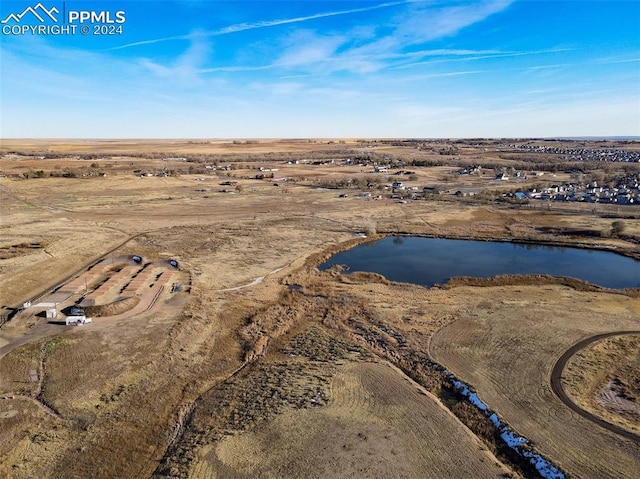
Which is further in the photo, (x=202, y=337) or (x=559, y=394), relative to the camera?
(x=202, y=337)

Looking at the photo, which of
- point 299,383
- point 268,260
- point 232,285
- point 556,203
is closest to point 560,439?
point 299,383

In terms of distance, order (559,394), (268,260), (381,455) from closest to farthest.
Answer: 1. (381,455)
2. (559,394)
3. (268,260)

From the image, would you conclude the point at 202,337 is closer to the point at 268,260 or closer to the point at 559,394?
the point at 268,260

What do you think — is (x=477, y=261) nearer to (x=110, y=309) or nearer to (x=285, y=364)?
(x=285, y=364)

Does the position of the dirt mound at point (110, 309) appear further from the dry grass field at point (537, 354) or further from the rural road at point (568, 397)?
the rural road at point (568, 397)

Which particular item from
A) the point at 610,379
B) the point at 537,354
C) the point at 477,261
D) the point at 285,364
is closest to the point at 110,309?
the point at 285,364

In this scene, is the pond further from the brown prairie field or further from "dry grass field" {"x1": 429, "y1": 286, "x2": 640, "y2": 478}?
"dry grass field" {"x1": 429, "y1": 286, "x2": 640, "y2": 478}
